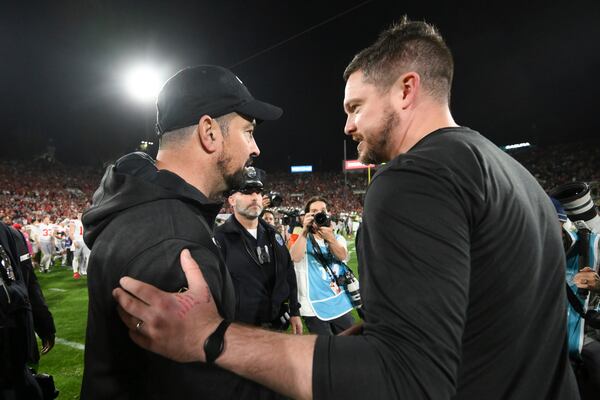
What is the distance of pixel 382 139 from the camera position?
151cm

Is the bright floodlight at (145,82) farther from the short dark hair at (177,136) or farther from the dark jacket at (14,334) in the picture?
the short dark hair at (177,136)

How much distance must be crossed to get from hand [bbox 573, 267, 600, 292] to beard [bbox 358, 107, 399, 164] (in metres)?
2.56

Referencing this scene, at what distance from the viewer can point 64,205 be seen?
31.8 metres

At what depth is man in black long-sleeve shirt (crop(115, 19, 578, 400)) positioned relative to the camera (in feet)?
2.92

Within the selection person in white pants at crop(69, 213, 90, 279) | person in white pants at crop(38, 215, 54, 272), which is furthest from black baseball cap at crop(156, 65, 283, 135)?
person in white pants at crop(38, 215, 54, 272)

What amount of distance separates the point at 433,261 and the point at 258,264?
3.35m

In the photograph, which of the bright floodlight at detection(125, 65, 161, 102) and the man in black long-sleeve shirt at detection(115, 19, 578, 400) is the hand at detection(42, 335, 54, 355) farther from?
the bright floodlight at detection(125, 65, 161, 102)

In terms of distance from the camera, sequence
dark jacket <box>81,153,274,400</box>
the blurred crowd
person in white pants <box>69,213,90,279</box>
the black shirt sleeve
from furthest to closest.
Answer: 1. the blurred crowd
2. person in white pants <box>69,213,90,279</box>
3. dark jacket <box>81,153,274,400</box>
4. the black shirt sleeve

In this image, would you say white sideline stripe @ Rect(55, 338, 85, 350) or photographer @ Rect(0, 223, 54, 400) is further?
white sideline stripe @ Rect(55, 338, 85, 350)

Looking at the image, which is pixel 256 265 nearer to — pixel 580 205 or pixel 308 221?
pixel 308 221

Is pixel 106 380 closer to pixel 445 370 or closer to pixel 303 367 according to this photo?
pixel 303 367

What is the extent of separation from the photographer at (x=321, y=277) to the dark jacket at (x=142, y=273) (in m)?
3.44

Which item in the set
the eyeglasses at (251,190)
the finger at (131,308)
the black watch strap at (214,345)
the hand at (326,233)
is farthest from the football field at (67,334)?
the black watch strap at (214,345)

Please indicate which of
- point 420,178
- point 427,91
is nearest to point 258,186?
point 427,91
